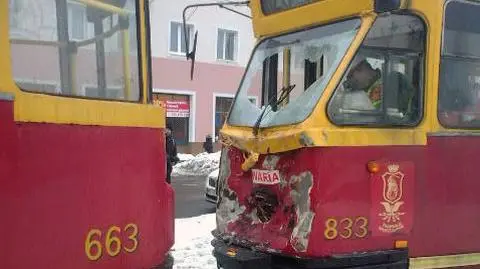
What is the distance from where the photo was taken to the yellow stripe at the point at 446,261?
4.73 m

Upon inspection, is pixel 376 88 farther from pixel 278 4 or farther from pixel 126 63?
pixel 126 63

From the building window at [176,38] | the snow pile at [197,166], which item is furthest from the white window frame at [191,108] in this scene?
the snow pile at [197,166]

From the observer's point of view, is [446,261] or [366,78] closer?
[366,78]

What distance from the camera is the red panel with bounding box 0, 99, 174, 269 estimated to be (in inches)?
101

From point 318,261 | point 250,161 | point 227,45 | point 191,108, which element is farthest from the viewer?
point 227,45

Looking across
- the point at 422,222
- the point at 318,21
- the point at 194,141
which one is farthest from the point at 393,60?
the point at 194,141

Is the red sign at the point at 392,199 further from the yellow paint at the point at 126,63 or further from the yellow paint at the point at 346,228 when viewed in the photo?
the yellow paint at the point at 126,63

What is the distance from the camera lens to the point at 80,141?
9.26 feet

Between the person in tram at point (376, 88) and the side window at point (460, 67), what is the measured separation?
0.24 meters

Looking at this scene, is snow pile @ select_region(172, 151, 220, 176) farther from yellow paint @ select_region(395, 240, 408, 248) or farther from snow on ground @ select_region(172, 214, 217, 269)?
yellow paint @ select_region(395, 240, 408, 248)

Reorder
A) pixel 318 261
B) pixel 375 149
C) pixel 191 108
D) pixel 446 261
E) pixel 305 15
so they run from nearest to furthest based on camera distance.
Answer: pixel 318 261
pixel 375 149
pixel 446 261
pixel 305 15
pixel 191 108

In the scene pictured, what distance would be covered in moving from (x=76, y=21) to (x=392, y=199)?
2680 millimetres

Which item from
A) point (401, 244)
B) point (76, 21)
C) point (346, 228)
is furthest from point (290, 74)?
point (76, 21)

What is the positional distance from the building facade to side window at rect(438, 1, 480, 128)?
17069 mm
